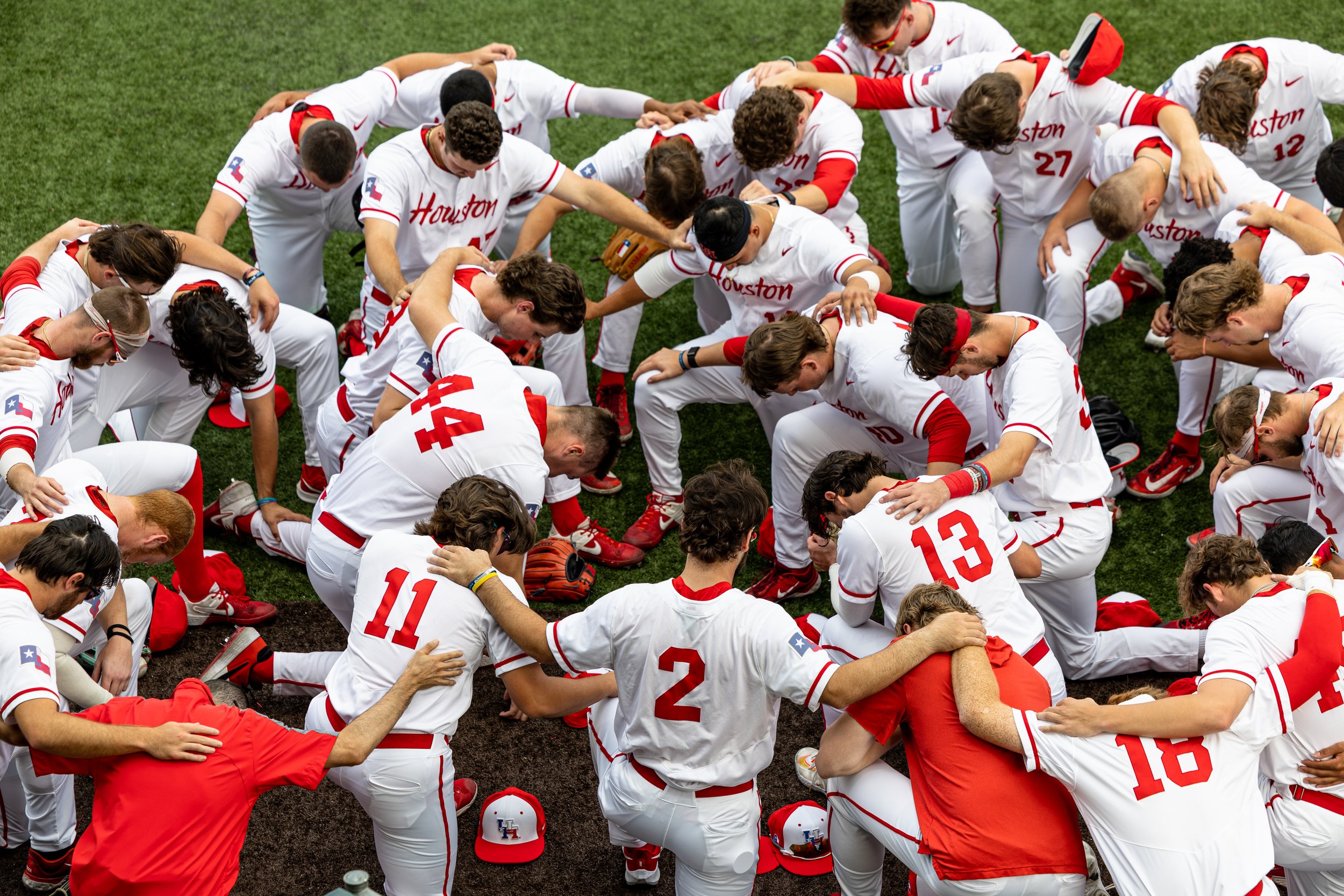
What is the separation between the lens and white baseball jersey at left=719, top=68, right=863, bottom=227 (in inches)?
240

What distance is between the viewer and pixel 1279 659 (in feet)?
12.2

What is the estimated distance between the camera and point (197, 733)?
3477 mm

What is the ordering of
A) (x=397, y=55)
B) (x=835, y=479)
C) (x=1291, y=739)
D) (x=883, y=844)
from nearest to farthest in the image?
(x=1291, y=739) < (x=883, y=844) < (x=835, y=479) < (x=397, y=55)

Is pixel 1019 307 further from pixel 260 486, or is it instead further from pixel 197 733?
pixel 197 733

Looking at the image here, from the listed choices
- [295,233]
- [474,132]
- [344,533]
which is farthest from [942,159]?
[344,533]

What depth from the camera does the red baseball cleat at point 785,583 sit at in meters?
5.57

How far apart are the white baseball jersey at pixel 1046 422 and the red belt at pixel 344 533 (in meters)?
2.64

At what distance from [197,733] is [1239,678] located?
3214 millimetres

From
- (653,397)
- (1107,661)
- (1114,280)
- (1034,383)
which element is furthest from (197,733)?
(1114,280)

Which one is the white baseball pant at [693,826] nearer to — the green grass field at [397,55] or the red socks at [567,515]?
the red socks at [567,515]

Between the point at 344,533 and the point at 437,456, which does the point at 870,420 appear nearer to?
the point at 437,456

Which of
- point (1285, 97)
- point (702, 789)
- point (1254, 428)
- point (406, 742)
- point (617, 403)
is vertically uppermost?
point (1285, 97)

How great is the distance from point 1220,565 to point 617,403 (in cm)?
343

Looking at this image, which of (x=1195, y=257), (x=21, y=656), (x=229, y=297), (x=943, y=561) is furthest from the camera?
(x=229, y=297)
